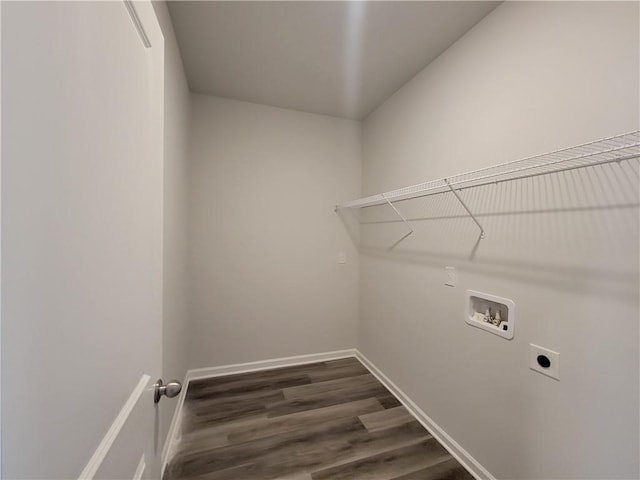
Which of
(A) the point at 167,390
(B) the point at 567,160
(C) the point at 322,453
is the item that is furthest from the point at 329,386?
(B) the point at 567,160

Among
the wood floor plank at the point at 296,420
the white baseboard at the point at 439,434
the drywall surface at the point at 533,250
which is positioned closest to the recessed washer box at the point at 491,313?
the drywall surface at the point at 533,250

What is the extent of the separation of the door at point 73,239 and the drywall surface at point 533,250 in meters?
1.59

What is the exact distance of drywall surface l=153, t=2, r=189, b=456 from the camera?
1359mm

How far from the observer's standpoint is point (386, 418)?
1.85 m

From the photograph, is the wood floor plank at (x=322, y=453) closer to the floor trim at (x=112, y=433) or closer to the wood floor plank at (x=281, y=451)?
the wood floor plank at (x=281, y=451)

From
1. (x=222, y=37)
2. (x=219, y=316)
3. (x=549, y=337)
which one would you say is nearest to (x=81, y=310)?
(x=549, y=337)

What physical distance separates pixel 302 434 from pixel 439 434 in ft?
3.05

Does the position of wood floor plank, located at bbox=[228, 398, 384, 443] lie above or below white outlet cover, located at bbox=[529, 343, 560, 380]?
below

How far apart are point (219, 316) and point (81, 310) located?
212 centimetres

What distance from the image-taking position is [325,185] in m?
2.66

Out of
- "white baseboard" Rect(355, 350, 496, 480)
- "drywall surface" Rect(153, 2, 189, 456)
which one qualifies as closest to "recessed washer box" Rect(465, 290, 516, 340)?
"white baseboard" Rect(355, 350, 496, 480)

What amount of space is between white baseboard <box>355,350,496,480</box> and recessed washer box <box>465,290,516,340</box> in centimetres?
80

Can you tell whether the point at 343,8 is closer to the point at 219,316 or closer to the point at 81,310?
the point at 81,310

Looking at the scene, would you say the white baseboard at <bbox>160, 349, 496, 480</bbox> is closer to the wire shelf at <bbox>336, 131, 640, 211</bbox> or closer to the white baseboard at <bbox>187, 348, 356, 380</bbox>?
the white baseboard at <bbox>187, 348, 356, 380</bbox>
